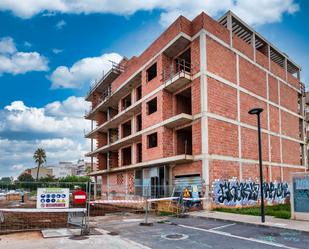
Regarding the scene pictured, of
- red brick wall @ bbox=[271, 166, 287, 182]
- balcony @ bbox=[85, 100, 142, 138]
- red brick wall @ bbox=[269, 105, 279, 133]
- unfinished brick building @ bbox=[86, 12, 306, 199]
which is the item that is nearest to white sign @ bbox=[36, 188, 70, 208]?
unfinished brick building @ bbox=[86, 12, 306, 199]

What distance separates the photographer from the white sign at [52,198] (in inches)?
444

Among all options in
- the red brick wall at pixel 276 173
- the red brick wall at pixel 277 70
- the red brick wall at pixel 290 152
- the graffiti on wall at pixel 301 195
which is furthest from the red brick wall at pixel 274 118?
the graffiti on wall at pixel 301 195

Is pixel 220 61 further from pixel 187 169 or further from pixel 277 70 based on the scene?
pixel 277 70

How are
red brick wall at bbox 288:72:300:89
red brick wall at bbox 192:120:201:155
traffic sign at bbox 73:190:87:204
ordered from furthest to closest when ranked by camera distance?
red brick wall at bbox 288:72:300:89
red brick wall at bbox 192:120:201:155
traffic sign at bbox 73:190:87:204

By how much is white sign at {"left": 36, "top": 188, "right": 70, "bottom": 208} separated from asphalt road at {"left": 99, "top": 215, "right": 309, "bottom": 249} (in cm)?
238

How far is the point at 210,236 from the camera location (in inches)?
429

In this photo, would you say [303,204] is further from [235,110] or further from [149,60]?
[149,60]

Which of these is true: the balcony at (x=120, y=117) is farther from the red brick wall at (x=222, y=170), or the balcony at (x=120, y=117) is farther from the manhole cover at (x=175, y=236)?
the manhole cover at (x=175, y=236)

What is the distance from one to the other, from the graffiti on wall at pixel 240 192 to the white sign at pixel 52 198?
1188cm

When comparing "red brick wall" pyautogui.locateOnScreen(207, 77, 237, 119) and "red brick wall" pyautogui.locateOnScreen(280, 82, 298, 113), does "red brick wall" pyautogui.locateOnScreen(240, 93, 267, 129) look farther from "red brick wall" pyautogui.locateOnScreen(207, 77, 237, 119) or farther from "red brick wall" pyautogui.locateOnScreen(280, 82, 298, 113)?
"red brick wall" pyautogui.locateOnScreen(280, 82, 298, 113)

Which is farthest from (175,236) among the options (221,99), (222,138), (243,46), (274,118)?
(274,118)

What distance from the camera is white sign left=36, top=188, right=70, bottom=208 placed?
1127 cm


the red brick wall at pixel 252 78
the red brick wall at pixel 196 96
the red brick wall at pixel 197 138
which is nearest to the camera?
the red brick wall at pixel 197 138

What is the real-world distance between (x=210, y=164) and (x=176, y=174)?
353cm
